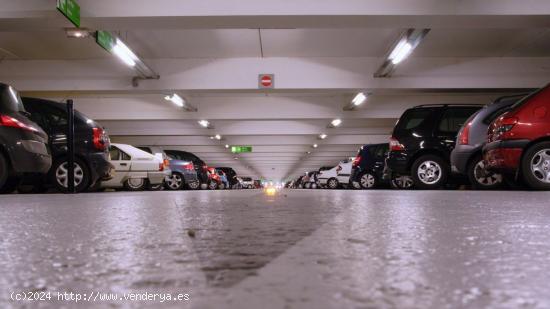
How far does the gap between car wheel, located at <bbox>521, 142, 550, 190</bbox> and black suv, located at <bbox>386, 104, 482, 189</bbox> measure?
2.71 m

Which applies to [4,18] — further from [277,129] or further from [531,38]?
[277,129]

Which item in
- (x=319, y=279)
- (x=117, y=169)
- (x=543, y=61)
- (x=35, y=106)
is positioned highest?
(x=543, y=61)

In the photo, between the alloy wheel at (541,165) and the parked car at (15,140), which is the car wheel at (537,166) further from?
the parked car at (15,140)

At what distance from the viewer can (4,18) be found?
830cm

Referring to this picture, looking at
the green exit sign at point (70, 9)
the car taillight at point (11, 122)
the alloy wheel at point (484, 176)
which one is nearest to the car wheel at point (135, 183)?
the green exit sign at point (70, 9)

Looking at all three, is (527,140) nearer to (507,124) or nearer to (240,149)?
(507,124)

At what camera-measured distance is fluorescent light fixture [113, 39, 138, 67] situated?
32.3 ft

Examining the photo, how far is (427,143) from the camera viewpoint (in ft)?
30.2

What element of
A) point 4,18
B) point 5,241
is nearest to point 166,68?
point 4,18

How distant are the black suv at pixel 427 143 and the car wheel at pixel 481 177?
0.95 metres

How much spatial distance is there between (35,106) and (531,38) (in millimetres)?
11153

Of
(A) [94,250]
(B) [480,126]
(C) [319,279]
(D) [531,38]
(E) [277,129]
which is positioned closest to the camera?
(C) [319,279]

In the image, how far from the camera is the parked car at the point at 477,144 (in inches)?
303

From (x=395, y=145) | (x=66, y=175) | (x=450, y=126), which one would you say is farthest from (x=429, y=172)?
(x=66, y=175)
